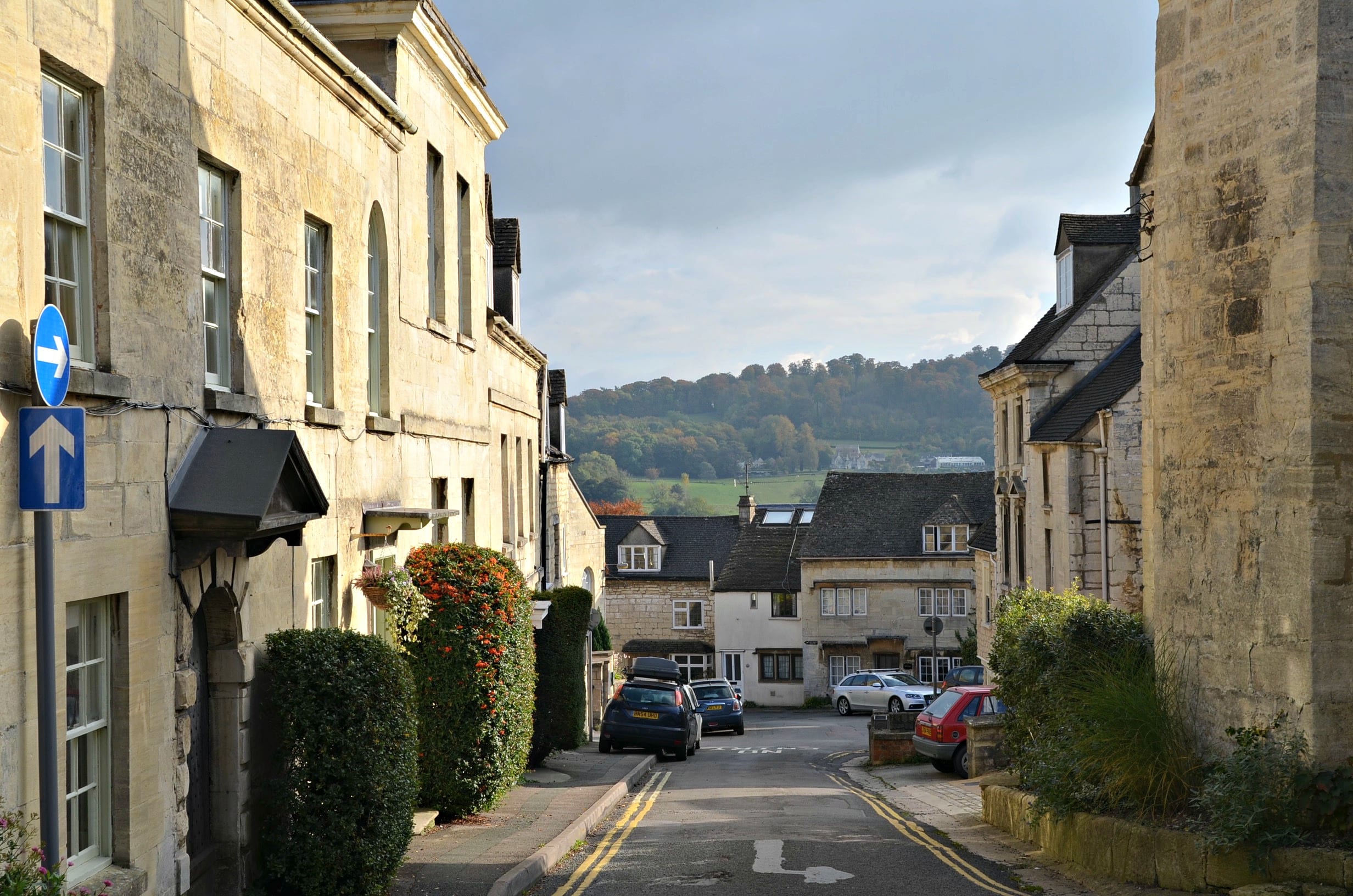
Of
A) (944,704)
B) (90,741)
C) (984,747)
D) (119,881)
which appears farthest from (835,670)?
(90,741)

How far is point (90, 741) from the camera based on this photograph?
7.47m

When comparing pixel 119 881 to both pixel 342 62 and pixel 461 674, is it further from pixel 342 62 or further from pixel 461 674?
pixel 342 62

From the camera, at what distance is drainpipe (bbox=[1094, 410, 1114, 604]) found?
86.2ft

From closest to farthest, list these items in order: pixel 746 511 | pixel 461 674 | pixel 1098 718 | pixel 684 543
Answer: pixel 1098 718 → pixel 461 674 → pixel 684 543 → pixel 746 511

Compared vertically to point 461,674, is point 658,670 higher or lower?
lower

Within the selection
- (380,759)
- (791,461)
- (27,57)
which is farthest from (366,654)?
(791,461)

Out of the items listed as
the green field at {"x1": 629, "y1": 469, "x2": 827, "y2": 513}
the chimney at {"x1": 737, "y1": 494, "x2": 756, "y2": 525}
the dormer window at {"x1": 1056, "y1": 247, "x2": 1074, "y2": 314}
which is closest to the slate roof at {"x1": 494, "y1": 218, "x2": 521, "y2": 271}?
the dormer window at {"x1": 1056, "y1": 247, "x2": 1074, "y2": 314}

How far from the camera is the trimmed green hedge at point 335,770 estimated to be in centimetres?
921

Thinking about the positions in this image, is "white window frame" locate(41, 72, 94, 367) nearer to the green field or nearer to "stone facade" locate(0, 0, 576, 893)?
"stone facade" locate(0, 0, 576, 893)

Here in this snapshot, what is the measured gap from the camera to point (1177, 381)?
11172mm

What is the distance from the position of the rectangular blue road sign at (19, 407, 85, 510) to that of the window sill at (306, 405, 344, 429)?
15.4 ft

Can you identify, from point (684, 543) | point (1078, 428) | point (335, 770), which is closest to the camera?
point (335, 770)

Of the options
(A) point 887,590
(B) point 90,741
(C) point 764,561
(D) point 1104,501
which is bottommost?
(A) point 887,590

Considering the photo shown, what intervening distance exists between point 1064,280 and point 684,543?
35.6m
